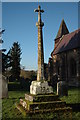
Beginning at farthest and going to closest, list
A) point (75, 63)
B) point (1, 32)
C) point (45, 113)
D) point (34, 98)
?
point (1, 32)
point (75, 63)
point (34, 98)
point (45, 113)

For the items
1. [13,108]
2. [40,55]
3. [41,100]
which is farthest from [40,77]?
[13,108]

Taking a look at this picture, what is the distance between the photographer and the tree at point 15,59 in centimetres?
4191

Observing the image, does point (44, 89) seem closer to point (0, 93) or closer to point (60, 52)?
point (0, 93)

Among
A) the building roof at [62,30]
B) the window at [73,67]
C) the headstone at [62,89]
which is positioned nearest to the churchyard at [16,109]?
the headstone at [62,89]

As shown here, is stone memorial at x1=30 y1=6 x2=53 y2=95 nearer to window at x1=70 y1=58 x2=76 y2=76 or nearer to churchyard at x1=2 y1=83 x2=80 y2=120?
churchyard at x1=2 y1=83 x2=80 y2=120

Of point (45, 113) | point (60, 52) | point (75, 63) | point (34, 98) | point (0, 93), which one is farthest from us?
point (60, 52)

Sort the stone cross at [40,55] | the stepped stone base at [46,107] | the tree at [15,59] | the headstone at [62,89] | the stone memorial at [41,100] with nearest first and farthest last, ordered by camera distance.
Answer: the stepped stone base at [46,107], the stone memorial at [41,100], the stone cross at [40,55], the headstone at [62,89], the tree at [15,59]

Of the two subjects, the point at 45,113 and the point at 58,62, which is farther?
the point at 58,62

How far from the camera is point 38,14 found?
8328 mm

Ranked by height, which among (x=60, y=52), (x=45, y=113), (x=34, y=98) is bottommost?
(x=45, y=113)

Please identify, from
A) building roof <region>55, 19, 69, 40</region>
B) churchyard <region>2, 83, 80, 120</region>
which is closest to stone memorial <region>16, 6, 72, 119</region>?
churchyard <region>2, 83, 80, 120</region>

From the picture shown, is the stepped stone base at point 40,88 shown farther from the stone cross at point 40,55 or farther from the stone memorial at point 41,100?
the stone cross at point 40,55

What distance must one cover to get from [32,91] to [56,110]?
1.57 m

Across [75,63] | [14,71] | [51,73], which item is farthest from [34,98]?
[14,71]
